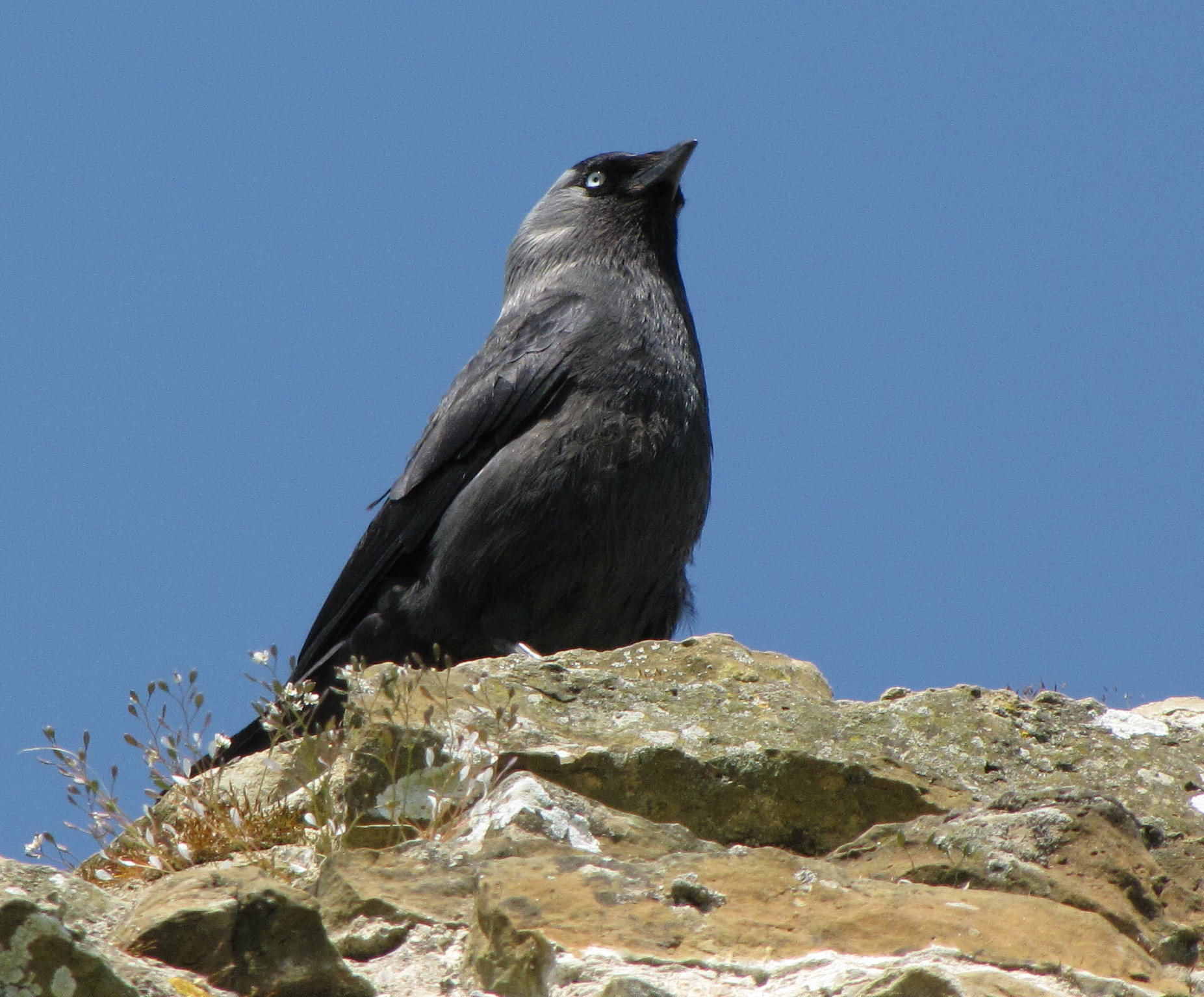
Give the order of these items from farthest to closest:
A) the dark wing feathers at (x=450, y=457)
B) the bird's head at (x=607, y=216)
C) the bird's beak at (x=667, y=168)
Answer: the bird's beak at (x=667, y=168)
the bird's head at (x=607, y=216)
the dark wing feathers at (x=450, y=457)

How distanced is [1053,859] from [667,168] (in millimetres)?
5670

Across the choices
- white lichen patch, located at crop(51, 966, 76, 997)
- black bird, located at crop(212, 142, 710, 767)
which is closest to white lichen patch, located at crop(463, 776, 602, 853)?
white lichen patch, located at crop(51, 966, 76, 997)

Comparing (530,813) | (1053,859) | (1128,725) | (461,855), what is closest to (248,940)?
(461,855)

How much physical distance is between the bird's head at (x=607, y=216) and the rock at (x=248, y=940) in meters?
5.29

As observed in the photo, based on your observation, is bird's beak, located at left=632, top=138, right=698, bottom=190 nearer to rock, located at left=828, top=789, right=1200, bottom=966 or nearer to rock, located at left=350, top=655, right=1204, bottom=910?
rock, located at left=350, top=655, right=1204, bottom=910

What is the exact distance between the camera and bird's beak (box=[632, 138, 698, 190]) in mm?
7797

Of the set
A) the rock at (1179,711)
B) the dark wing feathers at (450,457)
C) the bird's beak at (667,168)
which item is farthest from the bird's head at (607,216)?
the rock at (1179,711)

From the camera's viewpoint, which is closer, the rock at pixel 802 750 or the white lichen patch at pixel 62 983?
the white lichen patch at pixel 62 983

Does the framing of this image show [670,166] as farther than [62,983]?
Yes

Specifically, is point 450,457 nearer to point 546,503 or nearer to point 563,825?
point 546,503

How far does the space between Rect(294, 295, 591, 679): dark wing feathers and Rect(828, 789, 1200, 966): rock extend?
3596 mm

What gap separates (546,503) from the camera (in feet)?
19.1

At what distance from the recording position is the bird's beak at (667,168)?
25.6 feet

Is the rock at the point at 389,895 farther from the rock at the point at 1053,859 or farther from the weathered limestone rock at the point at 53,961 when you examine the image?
the rock at the point at 1053,859
